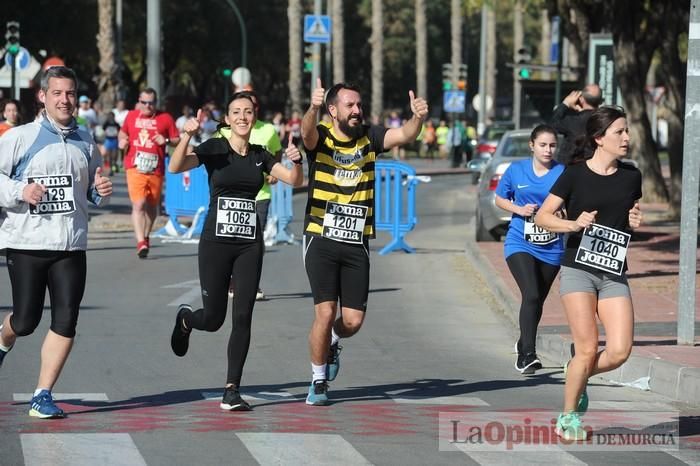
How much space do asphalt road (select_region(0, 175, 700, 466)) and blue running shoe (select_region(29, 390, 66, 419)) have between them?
78mm

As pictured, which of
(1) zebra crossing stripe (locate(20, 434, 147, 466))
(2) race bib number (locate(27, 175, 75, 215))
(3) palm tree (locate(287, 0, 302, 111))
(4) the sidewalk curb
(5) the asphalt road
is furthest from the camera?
(3) palm tree (locate(287, 0, 302, 111))

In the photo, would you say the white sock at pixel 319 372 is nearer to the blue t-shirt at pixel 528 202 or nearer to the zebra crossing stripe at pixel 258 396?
the zebra crossing stripe at pixel 258 396

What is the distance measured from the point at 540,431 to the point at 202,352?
3.75 m

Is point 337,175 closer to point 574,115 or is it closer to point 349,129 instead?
point 349,129

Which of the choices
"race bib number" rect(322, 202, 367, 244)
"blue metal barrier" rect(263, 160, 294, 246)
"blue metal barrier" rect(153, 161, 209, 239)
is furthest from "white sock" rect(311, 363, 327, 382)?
"blue metal barrier" rect(153, 161, 209, 239)

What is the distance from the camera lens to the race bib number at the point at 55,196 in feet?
27.1

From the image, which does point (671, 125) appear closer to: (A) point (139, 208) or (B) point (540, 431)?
(A) point (139, 208)

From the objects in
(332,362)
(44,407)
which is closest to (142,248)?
(332,362)

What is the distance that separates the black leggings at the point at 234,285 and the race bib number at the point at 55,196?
955mm

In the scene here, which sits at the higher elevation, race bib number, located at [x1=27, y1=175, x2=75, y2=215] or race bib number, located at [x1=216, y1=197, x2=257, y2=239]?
race bib number, located at [x1=27, y1=175, x2=75, y2=215]

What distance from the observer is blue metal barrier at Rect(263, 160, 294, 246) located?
20.7 meters

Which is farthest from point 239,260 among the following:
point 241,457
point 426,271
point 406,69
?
point 406,69

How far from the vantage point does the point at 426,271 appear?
58.2 feet

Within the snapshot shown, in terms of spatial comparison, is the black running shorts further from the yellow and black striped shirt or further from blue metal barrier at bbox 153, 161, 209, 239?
Answer: blue metal barrier at bbox 153, 161, 209, 239
